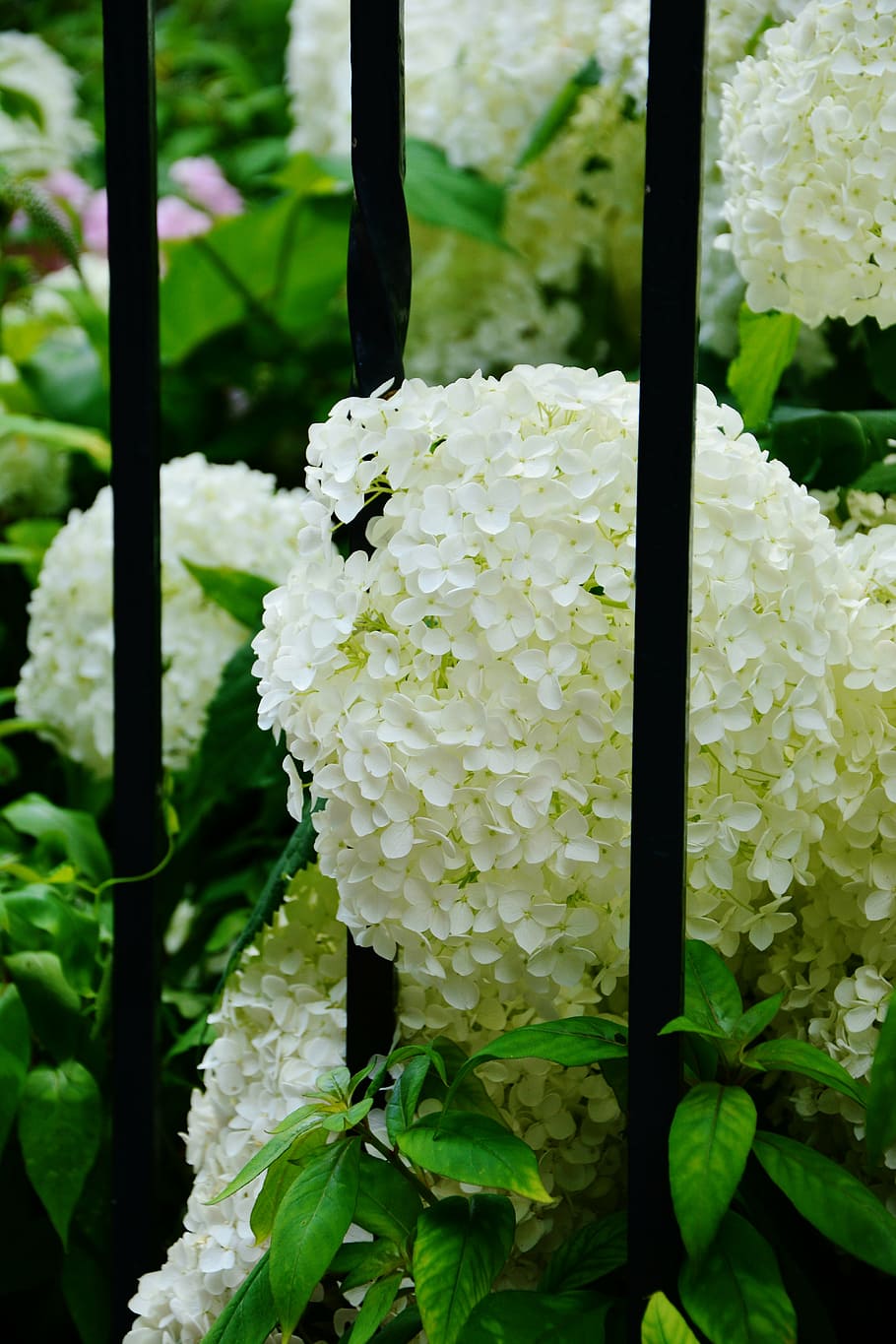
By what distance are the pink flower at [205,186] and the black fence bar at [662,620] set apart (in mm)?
1443

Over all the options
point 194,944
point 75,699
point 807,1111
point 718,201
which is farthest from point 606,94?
point 807,1111

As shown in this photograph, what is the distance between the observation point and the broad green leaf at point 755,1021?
51cm

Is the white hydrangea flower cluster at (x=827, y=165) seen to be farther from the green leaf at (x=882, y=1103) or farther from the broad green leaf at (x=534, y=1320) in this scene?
the broad green leaf at (x=534, y=1320)

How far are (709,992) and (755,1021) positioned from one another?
0.10 ft

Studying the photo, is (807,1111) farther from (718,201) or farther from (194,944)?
(718,201)

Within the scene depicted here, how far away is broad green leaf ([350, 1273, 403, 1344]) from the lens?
0.49 metres

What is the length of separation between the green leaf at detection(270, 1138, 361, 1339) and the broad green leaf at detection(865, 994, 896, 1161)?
0.19 meters

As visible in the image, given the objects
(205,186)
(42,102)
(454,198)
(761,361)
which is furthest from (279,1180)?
(42,102)

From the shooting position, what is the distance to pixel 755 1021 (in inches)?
20.2

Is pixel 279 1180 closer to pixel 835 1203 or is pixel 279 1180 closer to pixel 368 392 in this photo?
pixel 835 1203

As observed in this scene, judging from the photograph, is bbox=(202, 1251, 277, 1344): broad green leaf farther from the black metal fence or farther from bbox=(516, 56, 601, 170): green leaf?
bbox=(516, 56, 601, 170): green leaf

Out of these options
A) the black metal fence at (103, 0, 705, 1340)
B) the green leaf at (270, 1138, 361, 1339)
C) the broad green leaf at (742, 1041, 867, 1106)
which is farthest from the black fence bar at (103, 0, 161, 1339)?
the broad green leaf at (742, 1041, 867, 1106)

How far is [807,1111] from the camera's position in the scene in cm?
57

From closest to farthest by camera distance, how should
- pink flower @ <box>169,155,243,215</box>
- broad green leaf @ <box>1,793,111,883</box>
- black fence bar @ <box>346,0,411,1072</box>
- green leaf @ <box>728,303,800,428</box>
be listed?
black fence bar @ <box>346,0,411,1072</box> < green leaf @ <box>728,303,800,428</box> < broad green leaf @ <box>1,793,111,883</box> < pink flower @ <box>169,155,243,215</box>
